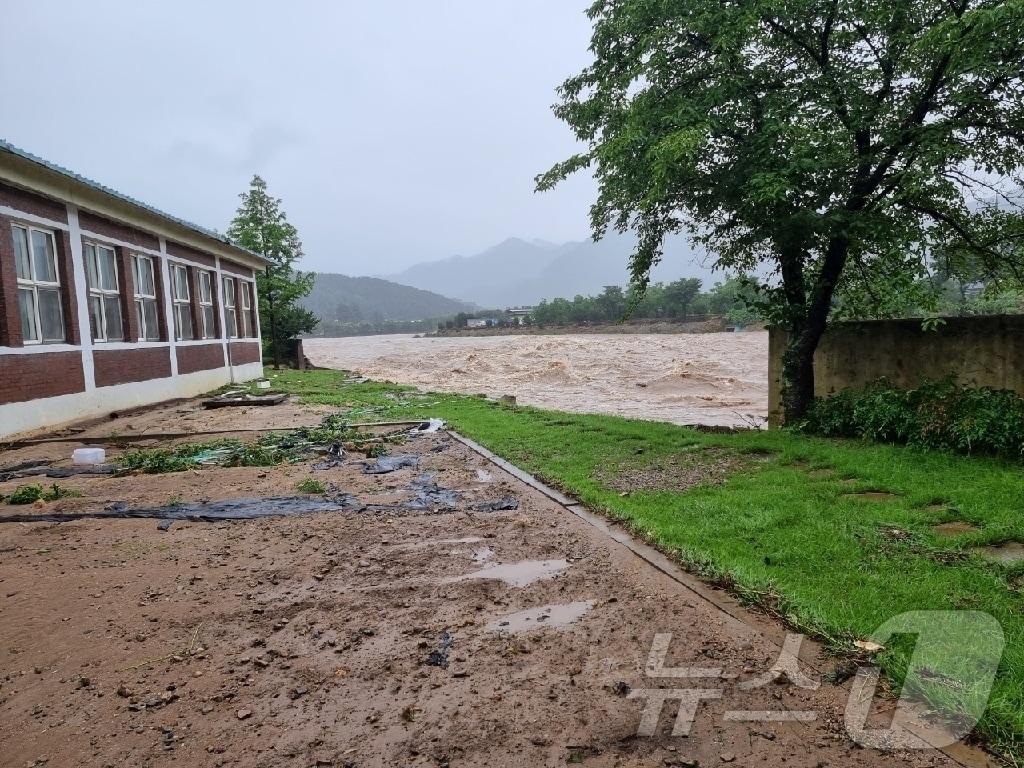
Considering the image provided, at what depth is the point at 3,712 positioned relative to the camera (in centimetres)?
254

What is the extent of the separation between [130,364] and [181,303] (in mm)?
3770

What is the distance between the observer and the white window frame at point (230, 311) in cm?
1959

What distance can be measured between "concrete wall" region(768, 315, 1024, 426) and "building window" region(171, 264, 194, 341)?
14.1 metres

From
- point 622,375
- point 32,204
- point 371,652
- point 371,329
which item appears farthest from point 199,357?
point 371,329

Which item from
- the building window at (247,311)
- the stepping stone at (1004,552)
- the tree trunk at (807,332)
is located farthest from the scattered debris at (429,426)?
the building window at (247,311)

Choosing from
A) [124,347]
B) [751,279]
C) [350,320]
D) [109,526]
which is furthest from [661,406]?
[350,320]

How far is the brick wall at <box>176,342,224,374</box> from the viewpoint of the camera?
52.1 ft

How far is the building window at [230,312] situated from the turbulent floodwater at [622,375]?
6.61m

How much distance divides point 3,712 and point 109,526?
282 cm

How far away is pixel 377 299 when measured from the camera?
A: 170m

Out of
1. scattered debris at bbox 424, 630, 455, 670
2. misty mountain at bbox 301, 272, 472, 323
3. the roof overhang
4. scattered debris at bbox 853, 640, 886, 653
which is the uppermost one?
misty mountain at bbox 301, 272, 472, 323

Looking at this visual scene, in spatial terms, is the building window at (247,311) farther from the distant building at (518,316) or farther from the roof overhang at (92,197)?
the distant building at (518,316)

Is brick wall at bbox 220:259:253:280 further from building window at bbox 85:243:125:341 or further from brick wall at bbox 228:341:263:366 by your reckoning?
building window at bbox 85:243:125:341

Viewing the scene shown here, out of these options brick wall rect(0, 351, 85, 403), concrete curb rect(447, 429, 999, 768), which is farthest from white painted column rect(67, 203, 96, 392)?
concrete curb rect(447, 429, 999, 768)
